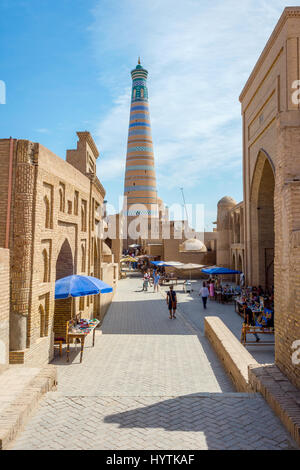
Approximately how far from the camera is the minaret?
4616 centimetres

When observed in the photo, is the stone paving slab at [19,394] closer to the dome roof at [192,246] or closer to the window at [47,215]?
the window at [47,215]

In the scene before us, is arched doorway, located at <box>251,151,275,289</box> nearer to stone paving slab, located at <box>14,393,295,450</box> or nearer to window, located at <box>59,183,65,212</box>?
window, located at <box>59,183,65,212</box>

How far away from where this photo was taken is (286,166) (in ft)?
18.5

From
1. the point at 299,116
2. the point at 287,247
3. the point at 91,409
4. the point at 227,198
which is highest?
the point at 227,198

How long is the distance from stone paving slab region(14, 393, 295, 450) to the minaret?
135 feet

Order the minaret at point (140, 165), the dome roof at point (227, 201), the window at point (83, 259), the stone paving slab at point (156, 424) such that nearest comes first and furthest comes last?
the stone paving slab at point (156, 424) < the window at point (83, 259) < the dome roof at point (227, 201) < the minaret at point (140, 165)

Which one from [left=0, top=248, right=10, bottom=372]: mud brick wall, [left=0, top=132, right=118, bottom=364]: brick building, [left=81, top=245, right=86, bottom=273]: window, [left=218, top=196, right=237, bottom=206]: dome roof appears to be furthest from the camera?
[left=218, top=196, right=237, bottom=206]: dome roof

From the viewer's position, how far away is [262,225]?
1798 centimetres

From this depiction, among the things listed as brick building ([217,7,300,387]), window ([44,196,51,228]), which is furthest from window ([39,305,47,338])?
brick building ([217,7,300,387])

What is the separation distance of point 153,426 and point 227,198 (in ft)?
74.9

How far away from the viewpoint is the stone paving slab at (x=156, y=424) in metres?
3.58

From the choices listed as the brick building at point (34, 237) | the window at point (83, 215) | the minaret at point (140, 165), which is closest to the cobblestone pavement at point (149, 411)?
the brick building at point (34, 237)
